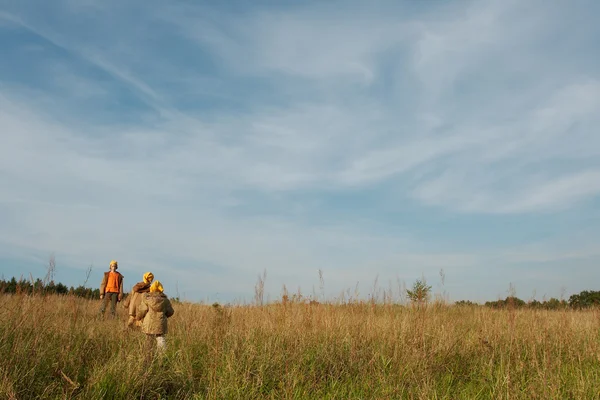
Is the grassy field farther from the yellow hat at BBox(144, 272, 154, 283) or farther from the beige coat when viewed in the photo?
the yellow hat at BBox(144, 272, 154, 283)

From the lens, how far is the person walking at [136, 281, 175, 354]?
7309mm

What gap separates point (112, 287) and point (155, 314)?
5870 millimetres

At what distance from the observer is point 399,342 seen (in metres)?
7.32

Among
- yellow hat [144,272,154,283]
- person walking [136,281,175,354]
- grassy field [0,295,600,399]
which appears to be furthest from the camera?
yellow hat [144,272,154,283]

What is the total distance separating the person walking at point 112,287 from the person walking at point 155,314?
18.1ft

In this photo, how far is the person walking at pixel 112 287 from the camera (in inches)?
492

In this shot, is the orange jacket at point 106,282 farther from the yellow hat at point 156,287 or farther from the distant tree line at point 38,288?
the yellow hat at point 156,287

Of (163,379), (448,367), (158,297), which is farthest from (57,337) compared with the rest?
(448,367)

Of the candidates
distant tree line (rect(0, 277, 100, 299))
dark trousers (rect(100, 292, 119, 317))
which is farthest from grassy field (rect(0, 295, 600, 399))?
dark trousers (rect(100, 292, 119, 317))

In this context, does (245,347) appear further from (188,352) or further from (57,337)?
(57,337)

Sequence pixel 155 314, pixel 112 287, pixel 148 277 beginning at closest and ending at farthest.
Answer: pixel 155 314, pixel 148 277, pixel 112 287

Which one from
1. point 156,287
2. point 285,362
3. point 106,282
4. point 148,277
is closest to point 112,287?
point 106,282

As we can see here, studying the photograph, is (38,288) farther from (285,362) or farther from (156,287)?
(285,362)

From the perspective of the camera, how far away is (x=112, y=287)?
493 inches
